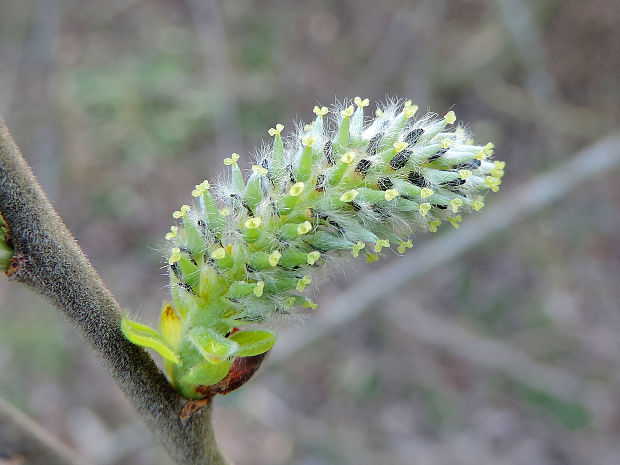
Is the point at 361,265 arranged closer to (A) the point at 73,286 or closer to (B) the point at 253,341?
(B) the point at 253,341

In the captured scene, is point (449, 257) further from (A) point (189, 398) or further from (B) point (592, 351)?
(A) point (189, 398)

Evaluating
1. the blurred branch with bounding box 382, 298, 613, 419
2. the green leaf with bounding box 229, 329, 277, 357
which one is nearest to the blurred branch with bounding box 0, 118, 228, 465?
the green leaf with bounding box 229, 329, 277, 357

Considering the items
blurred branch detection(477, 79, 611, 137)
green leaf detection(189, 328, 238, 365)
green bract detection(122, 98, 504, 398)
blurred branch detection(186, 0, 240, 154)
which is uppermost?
blurred branch detection(477, 79, 611, 137)

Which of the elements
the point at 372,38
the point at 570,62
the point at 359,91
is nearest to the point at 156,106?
the point at 359,91

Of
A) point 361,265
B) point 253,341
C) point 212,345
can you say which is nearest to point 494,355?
point 361,265

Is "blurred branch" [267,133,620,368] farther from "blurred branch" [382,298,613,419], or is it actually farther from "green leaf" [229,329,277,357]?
"green leaf" [229,329,277,357]

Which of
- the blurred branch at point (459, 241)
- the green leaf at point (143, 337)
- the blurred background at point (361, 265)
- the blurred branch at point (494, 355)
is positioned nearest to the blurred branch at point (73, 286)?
the green leaf at point (143, 337)
